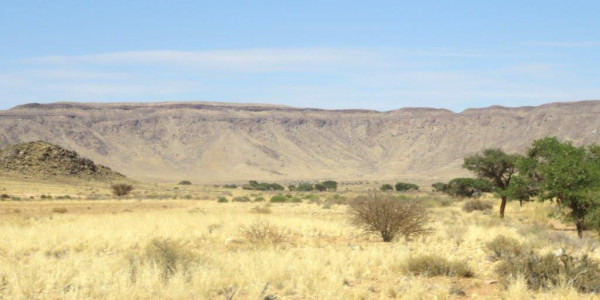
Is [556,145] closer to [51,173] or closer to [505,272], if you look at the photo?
[505,272]

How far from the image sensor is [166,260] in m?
12.9

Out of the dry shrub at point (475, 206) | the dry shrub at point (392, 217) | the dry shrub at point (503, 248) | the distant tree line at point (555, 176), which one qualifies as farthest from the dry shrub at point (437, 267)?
the dry shrub at point (475, 206)

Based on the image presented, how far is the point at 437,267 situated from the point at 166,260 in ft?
17.7

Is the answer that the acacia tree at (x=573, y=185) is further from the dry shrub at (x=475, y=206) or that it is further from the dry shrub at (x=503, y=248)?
the dry shrub at (x=475, y=206)

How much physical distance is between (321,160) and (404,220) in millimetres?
138702

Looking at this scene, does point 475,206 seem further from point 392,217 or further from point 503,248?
point 503,248

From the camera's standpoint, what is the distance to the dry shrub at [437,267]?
41.9 feet

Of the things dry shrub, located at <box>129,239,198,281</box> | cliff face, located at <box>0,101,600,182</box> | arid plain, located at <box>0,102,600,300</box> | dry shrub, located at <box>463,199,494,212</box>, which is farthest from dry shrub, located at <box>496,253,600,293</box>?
cliff face, located at <box>0,101,600,182</box>

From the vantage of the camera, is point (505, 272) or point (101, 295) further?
point (505, 272)

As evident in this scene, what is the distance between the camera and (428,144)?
6403 inches

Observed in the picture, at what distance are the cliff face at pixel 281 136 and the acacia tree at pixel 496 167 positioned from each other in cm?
10138

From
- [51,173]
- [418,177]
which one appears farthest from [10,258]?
[418,177]

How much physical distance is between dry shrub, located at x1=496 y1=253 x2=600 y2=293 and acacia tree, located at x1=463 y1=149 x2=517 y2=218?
21409mm

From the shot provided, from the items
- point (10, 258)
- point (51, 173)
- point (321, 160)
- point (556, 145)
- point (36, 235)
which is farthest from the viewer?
point (321, 160)
